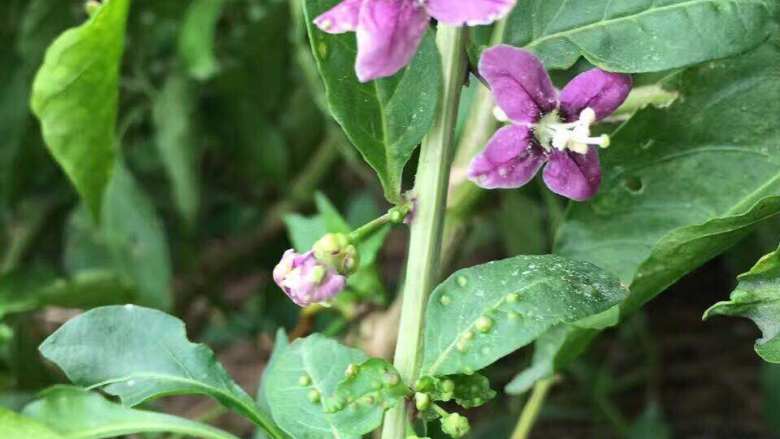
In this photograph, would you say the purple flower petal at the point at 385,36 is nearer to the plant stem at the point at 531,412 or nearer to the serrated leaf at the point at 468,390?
the serrated leaf at the point at 468,390

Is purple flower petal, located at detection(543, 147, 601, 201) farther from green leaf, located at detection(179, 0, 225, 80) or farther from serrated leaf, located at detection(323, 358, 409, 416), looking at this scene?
green leaf, located at detection(179, 0, 225, 80)

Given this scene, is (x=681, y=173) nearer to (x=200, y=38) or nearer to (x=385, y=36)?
(x=385, y=36)

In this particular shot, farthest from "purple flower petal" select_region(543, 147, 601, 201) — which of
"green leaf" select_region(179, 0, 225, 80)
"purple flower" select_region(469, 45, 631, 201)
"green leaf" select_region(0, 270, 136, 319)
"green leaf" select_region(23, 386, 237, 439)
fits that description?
"green leaf" select_region(179, 0, 225, 80)

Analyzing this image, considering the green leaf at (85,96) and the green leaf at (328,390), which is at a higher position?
the green leaf at (85,96)

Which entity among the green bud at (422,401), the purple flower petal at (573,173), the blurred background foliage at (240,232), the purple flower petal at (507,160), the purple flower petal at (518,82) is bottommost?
the blurred background foliage at (240,232)

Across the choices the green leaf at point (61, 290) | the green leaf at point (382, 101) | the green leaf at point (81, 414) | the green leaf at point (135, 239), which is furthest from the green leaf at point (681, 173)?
the green leaf at point (135, 239)
